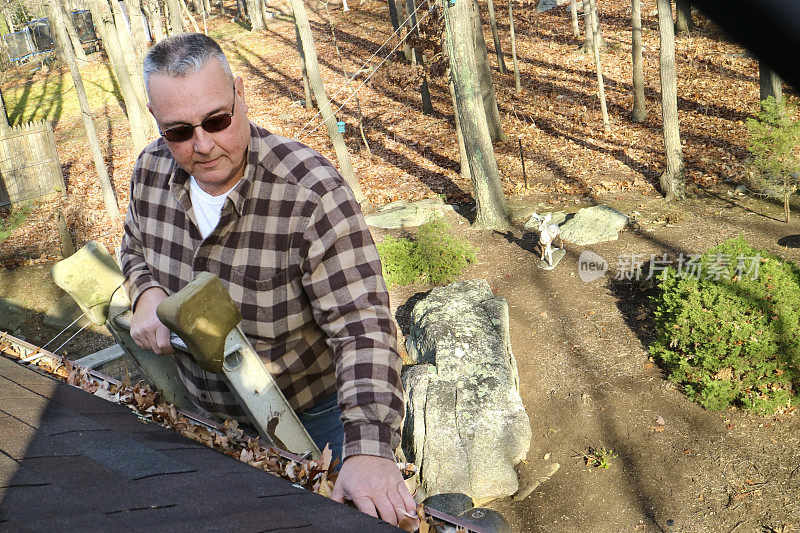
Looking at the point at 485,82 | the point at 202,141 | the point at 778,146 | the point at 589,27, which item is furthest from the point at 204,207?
the point at 589,27

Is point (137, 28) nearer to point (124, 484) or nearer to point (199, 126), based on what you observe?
point (199, 126)

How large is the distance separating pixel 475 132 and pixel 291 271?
37.0 ft

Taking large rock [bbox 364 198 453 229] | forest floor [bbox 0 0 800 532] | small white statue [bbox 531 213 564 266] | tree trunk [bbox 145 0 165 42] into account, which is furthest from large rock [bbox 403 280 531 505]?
tree trunk [bbox 145 0 165 42]

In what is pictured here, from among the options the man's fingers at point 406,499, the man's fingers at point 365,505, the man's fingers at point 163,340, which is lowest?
the man's fingers at point 406,499

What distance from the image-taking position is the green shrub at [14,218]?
607 inches

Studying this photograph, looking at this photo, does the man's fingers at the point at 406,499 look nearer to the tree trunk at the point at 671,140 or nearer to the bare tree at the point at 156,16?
the tree trunk at the point at 671,140

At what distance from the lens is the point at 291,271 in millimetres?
2633

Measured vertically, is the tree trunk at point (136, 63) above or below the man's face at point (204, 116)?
below

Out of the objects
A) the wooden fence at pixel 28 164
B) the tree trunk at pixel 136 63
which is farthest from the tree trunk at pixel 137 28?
the wooden fence at pixel 28 164

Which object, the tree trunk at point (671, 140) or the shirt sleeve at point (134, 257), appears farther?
the tree trunk at point (671, 140)

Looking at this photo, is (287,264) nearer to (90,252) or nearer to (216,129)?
(216,129)

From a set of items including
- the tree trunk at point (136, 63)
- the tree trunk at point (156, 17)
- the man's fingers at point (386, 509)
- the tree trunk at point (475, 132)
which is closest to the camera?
the man's fingers at point (386, 509)

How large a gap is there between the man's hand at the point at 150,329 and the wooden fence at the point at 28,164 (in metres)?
16.6

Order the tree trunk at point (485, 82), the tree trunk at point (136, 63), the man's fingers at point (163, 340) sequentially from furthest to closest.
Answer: the tree trunk at point (136, 63) → the tree trunk at point (485, 82) → the man's fingers at point (163, 340)
